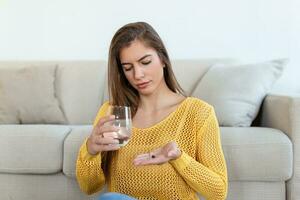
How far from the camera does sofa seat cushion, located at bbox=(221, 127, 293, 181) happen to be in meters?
1.58

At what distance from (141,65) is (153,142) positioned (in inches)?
9.1

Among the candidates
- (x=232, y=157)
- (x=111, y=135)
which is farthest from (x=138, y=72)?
(x=232, y=157)

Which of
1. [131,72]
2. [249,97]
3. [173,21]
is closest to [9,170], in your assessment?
[131,72]

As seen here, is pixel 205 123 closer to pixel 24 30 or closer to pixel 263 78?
pixel 263 78

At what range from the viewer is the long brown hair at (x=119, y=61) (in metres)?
1.20

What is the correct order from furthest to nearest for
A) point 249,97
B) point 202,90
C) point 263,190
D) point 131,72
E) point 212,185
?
1. point 202,90
2. point 249,97
3. point 263,190
4. point 131,72
5. point 212,185

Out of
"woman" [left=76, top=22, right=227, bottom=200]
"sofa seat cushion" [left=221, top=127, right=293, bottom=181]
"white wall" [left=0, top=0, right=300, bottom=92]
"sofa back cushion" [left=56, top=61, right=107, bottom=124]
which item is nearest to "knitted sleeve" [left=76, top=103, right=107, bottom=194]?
"woman" [left=76, top=22, right=227, bottom=200]

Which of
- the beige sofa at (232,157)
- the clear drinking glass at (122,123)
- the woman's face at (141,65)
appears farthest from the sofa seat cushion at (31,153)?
the clear drinking glass at (122,123)

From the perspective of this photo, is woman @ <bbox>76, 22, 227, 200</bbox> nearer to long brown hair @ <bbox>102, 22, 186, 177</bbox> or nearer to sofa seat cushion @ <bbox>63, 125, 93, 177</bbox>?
long brown hair @ <bbox>102, 22, 186, 177</bbox>

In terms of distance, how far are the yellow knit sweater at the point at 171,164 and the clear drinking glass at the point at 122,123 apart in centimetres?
18

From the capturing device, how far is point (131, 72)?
120cm

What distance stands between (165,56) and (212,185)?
16.6 inches

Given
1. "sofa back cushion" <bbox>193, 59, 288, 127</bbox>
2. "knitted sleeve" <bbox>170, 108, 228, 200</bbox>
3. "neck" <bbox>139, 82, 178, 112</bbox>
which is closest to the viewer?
"knitted sleeve" <bbox>170, 108, 228, 200</bbox>

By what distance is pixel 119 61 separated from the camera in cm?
123
